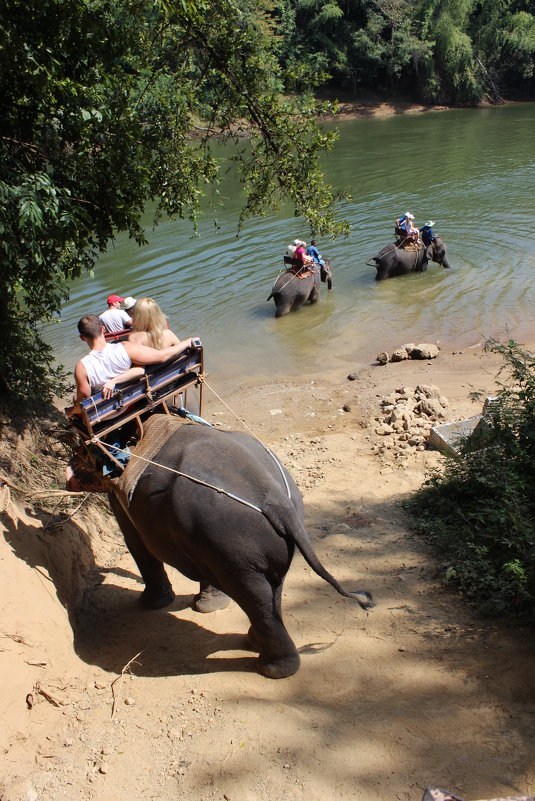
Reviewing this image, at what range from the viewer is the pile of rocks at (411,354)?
1180 cm

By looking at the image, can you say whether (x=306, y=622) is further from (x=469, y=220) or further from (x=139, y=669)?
(x=469, y=220)

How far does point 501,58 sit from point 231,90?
149ft

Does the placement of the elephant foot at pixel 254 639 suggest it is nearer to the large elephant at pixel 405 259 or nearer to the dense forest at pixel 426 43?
the large elephant at pixel 405 259

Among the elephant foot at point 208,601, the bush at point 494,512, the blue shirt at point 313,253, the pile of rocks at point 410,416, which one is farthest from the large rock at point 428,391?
the blue shirt at point 313,253

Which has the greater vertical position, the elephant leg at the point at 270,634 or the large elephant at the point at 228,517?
the large elephant at the point at 228,517

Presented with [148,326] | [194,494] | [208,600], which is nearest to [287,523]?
[194,494]

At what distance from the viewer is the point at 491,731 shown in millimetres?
3742

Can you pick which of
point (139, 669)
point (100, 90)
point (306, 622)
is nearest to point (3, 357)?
point (100, 90)

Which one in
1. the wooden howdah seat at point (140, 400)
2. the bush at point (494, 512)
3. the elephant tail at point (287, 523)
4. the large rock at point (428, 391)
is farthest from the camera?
the large rock at point (428, 391)

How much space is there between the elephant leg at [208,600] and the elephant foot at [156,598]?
0.24 m

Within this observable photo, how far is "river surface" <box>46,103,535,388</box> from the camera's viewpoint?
13422 mm

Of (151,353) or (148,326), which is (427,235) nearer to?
(148,326)

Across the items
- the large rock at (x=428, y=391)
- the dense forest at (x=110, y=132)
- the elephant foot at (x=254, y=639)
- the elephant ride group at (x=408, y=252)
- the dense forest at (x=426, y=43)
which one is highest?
the dense forest at (x=426, y=43)

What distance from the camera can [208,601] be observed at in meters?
5.40
